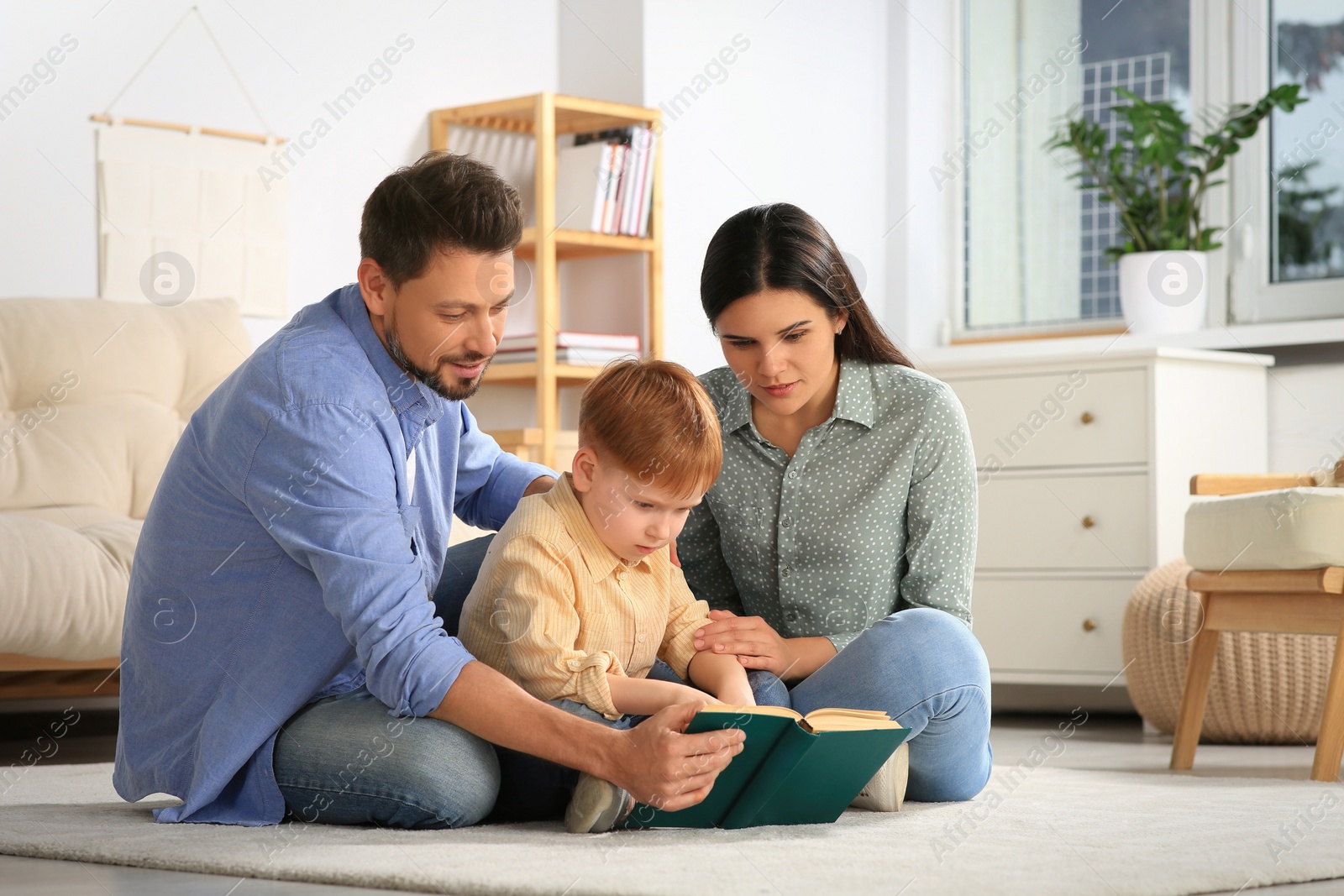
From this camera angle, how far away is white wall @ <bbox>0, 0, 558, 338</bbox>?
3.11 meters

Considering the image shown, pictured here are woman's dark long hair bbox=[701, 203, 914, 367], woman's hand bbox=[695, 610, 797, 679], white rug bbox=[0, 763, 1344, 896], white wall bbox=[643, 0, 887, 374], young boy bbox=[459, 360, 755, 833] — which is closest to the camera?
white rug bbox=[0, 763, 1344, 896]

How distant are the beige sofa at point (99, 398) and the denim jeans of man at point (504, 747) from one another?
3.21ft

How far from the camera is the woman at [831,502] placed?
1673 mm

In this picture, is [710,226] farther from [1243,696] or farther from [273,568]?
[273,568]

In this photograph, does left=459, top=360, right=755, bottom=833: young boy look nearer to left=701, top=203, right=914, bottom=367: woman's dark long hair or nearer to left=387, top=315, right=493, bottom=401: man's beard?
left=387, top=315, right=493, bottom=401: man's beard

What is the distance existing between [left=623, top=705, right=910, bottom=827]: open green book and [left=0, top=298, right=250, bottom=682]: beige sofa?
1268 mm

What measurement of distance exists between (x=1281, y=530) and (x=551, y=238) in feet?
6.12

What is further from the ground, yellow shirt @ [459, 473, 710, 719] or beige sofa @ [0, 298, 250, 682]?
beige sofa @ [0, 298, 250, 682]

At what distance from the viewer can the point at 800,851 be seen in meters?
1.36

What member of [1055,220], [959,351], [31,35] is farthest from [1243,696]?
[31,35]

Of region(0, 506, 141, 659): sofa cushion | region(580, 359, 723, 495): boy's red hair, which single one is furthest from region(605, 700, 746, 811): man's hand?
region(0, 506, 141, 659): sofa cushion

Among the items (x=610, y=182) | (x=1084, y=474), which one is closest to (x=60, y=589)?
(x=610, y=182)

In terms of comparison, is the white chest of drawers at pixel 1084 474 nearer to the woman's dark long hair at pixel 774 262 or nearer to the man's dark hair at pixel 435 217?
the woman's dark long hair at pixel 774 262

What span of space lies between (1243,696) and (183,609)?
6.73ft
